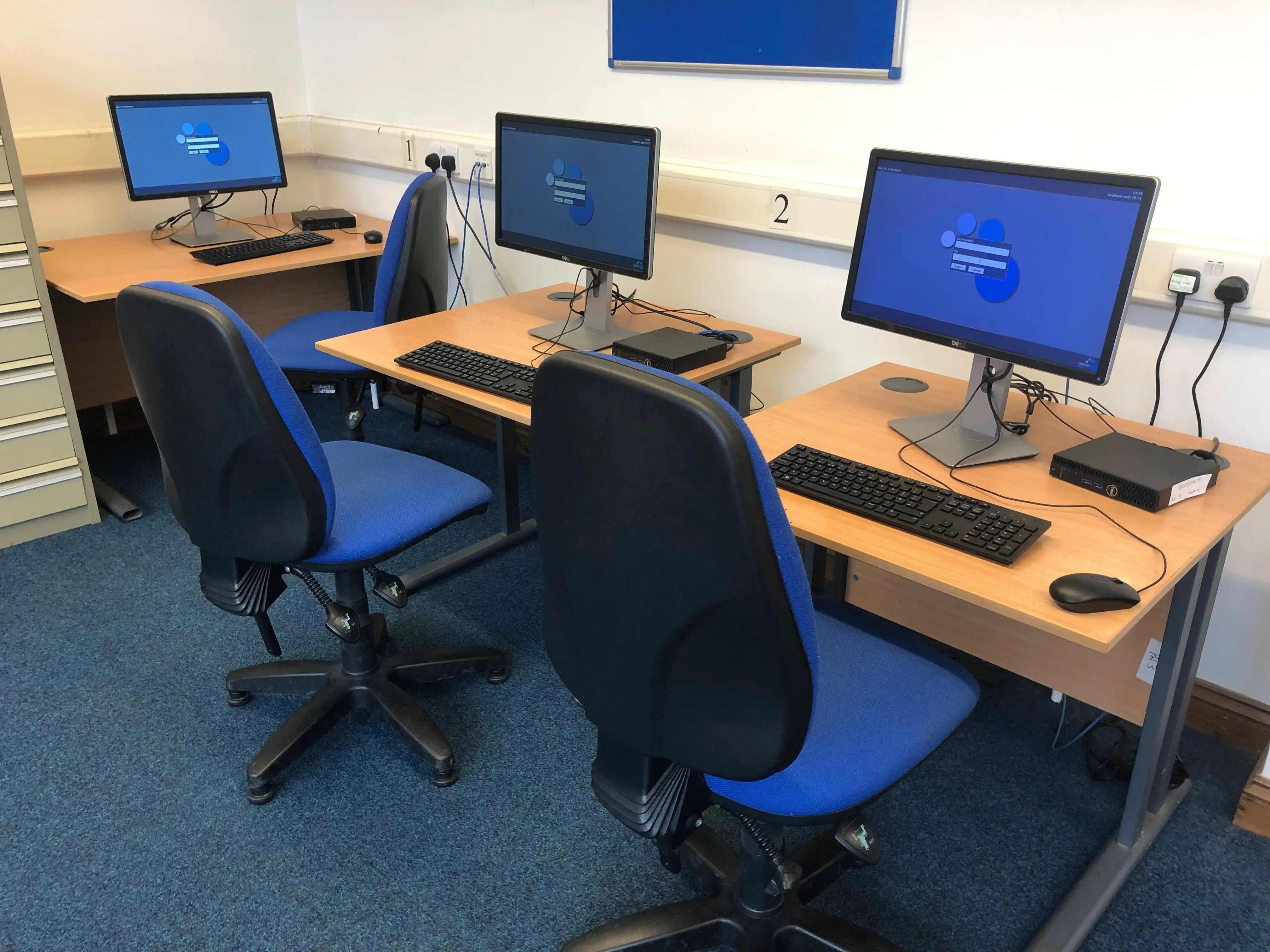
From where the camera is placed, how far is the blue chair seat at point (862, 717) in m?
1.19

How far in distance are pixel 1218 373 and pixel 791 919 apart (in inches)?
51.4

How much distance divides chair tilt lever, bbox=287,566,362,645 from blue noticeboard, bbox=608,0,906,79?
1581mm

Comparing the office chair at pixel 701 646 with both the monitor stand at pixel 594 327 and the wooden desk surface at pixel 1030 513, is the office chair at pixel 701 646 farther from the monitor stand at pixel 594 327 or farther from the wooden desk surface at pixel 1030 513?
the monitor stand at pixel 594 327

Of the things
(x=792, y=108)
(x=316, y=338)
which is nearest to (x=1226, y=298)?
(x=792, y=108)

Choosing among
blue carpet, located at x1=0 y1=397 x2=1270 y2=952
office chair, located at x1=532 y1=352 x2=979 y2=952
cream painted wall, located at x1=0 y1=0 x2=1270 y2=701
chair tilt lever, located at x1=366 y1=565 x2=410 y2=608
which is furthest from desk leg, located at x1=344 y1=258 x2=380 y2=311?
office chair, located at x1=532 y1=352 x2=979 y2=952

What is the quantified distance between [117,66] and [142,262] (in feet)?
2.73

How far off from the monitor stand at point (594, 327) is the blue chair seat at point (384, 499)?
479mm

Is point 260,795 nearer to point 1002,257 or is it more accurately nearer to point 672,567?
point 672,567

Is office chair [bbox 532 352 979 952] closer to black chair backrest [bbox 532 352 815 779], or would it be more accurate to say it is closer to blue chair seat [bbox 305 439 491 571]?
black chair backrest [bbox 532 352 815 779]

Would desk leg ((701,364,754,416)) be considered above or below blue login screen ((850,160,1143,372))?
below

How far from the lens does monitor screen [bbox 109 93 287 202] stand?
3090 mm

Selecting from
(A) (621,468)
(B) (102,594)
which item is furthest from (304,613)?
(A) (621,468)

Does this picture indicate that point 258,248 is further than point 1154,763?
Yes

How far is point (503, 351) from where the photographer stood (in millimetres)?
2268
